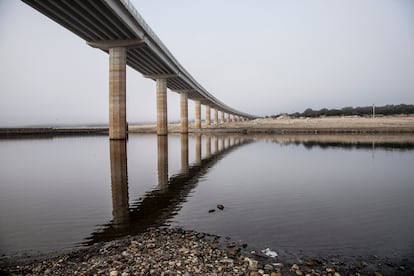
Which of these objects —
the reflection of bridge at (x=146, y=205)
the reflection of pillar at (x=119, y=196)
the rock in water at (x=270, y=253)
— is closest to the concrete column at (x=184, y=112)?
the reflection of pillar at (x=119, y=196)

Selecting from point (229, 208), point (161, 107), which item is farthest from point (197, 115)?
point (229, 208)

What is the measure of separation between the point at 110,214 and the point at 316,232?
7.25 metres

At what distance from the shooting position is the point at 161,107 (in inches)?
2702

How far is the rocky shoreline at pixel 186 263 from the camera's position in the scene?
561 centimetres

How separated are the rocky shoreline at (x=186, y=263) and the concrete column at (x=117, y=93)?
131 ft

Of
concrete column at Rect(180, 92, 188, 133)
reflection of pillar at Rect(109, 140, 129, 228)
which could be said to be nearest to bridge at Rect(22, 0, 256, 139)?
concrete column at Rect(180, 92, 188, 133)

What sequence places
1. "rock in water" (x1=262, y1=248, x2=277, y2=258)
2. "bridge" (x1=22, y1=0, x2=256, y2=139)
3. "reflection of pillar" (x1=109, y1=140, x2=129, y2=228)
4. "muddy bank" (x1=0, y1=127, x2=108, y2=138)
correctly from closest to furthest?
"rock in water" (x1=262, y1=248, x2=277, y2=258) → "reflection of pillar" (x1=109, y1=140, x2=129, y2=228) → "bridge" (x1=22, y1=0, x2=256, y2=139) → "muddy bank" (x1=0, y1=127, x2=108, y2=138)

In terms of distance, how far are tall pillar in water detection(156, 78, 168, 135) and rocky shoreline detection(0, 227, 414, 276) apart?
63.0 m

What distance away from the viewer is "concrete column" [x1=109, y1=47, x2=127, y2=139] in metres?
44.1

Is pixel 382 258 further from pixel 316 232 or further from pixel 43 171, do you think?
pixel 43 171

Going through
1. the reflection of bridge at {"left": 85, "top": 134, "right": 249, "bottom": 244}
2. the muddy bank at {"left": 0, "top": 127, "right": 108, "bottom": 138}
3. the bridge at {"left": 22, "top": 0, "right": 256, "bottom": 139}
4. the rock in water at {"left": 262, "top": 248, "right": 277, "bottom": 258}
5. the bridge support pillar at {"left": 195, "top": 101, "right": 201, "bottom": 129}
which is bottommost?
the reflection of bridge at {"left": 85, "top": 134, "right": 249, "bottom": 244}

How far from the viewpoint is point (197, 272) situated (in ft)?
18.2

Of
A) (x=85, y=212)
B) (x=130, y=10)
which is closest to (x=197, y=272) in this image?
(x=85, y=212)

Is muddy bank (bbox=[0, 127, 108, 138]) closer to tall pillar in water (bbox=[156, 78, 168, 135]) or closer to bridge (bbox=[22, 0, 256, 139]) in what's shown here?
tall pillar in water (bbox=[156, 78, 168, 135])
